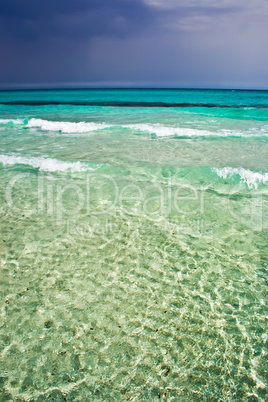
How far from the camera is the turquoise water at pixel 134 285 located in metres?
2.50

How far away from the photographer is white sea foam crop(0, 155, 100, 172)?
26.4 feet

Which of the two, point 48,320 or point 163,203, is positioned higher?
point 163,203

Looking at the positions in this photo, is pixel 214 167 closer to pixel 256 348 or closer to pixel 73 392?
pixel 256 348

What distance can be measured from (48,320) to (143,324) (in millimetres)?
1120

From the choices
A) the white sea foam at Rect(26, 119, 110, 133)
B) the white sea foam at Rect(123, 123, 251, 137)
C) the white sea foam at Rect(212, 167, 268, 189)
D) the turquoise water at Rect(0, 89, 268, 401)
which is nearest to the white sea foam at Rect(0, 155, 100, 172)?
the turquoise water at Rect(0, 89, 268, 401)

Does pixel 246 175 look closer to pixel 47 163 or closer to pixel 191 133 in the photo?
pixel 47 163

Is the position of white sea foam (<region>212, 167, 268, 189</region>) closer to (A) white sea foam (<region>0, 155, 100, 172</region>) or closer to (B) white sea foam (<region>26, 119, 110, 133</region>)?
(A) white sea foam (<region>0, 155, 100, 172</region>)

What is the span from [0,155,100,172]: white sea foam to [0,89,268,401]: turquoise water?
411mm

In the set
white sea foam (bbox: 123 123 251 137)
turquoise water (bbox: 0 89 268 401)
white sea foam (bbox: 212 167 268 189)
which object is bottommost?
turquoise water (bbox: 0 89 268 401)

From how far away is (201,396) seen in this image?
2357mm

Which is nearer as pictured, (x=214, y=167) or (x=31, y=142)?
(x=214, y=167)

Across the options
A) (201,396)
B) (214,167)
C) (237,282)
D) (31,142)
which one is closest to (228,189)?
(214,167)

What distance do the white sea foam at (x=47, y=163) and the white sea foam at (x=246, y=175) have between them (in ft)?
12.7

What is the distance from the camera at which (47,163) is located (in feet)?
27.5
